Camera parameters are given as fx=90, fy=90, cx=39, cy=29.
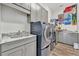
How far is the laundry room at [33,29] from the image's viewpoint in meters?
1.79

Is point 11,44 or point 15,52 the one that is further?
point 15,52

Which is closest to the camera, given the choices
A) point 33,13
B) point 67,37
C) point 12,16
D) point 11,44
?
point 11,44

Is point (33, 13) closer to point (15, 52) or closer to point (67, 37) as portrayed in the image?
point (15, 52)

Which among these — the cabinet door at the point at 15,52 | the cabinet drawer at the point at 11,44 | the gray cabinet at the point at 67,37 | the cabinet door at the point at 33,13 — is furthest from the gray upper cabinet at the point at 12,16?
the gray cabinet at the point at 67,37

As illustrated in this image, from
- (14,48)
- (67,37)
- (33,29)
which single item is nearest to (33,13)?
(33,29)

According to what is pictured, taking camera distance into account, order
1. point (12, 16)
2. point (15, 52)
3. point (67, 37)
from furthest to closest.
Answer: point (67, 37), point (12, 16), point (15, 52)

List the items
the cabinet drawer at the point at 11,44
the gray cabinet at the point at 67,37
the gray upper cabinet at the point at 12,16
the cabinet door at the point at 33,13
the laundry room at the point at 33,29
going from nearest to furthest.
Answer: the cabinet drawer at the point at 11,44 < the laundry room at the point at 33,29 < the gray upper cabinet at the point at 12,16 < the cabinet door at the point at 33,13 < the gray cabinet at the point at 67,37

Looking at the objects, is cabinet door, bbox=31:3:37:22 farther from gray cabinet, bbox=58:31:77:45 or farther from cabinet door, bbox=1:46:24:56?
gray cabinet, bbox=58:31:77:45

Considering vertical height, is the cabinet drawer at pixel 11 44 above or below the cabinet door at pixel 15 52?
above

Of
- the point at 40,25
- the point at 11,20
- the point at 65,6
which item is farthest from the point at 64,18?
the point at 11,20

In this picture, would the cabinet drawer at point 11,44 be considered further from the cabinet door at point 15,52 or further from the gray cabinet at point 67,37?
the gray cabinet at point 67,37

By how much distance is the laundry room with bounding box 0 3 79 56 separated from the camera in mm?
1787

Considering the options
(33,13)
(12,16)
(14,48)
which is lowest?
(14,48)

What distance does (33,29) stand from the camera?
2.93 m
